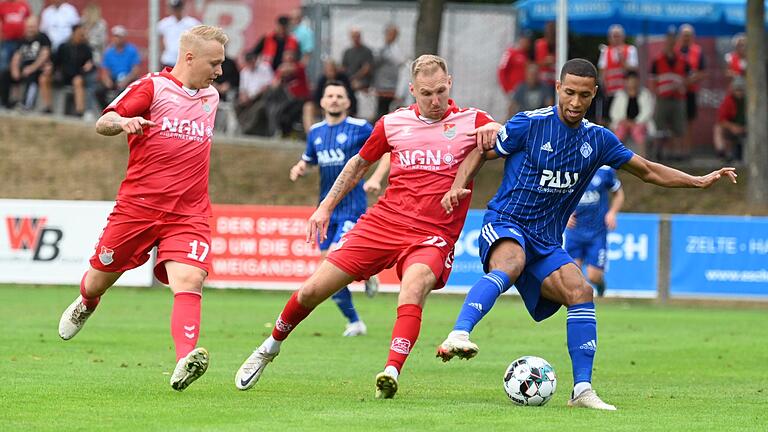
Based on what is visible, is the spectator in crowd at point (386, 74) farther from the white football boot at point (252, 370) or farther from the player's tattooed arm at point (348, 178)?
the white football boot at point (252, 370)

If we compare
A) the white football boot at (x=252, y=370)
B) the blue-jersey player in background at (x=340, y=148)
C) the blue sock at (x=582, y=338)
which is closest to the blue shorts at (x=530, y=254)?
the blue sock at (x=582, y=338)

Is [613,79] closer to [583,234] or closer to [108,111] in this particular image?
[583,234]

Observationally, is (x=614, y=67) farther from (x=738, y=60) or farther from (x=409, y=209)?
(x=409, y=209)

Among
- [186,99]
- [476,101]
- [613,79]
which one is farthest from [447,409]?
[476,101]

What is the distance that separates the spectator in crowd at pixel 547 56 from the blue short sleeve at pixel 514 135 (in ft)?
57.1

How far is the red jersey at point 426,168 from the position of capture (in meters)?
9.82

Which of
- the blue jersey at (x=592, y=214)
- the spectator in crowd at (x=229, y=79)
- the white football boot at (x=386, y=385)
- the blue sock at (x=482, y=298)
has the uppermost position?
the spectator in crowd at (x=229, y=79)

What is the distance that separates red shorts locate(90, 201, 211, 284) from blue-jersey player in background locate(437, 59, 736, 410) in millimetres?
1701

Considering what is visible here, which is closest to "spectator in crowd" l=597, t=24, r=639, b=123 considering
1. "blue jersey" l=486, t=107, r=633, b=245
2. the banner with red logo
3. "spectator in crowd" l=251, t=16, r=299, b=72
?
"spectator in crowd" l=251, t=16, r=299, b=72

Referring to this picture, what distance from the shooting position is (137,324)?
16594 mm

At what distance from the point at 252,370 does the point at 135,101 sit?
1.96m

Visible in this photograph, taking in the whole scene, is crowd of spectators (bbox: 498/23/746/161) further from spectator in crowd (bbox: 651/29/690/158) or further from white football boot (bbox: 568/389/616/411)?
white football boot (bbox: 568/389/616/411)

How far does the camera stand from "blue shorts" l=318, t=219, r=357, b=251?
15.8 meters

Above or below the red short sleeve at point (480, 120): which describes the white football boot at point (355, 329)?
below
